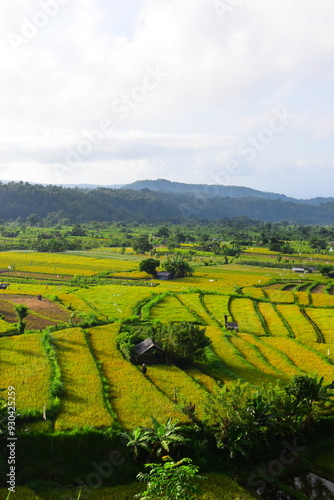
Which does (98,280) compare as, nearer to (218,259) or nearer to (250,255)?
(218,259)

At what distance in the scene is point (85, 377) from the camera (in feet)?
80.0

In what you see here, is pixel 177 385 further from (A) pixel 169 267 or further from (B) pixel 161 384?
(A) pixel 169 267

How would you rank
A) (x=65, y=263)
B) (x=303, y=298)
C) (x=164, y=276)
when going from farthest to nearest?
(x=65, y=263) < (x=164, y=276) < (x=303, y=298)

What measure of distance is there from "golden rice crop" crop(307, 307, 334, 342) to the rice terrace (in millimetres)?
232

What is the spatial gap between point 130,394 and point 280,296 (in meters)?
38.7

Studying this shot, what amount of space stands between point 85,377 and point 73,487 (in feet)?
28.3

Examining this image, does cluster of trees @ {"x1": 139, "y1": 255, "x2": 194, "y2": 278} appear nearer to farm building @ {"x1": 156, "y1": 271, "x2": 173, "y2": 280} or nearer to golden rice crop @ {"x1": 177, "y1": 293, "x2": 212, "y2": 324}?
farm building @ {"x1": 156, "y1": 271, "x2": 173, "y2": 280}

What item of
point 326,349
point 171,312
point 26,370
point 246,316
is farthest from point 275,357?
point 26,370

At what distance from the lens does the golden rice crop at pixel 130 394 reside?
20.3m

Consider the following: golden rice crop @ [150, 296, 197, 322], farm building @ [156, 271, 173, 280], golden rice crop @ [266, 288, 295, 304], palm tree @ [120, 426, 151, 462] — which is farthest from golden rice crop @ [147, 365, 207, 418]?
farm building @ [156, 271, 173, 280]

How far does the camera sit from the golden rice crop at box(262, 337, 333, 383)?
94.5 ft

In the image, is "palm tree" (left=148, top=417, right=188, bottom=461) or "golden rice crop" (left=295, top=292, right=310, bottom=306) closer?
"palm tree" (left=148, top=417, right=188, bottom=461)

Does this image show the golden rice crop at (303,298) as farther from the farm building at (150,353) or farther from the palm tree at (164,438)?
the palm tree at (164,438)

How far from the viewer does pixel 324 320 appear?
43.0m
